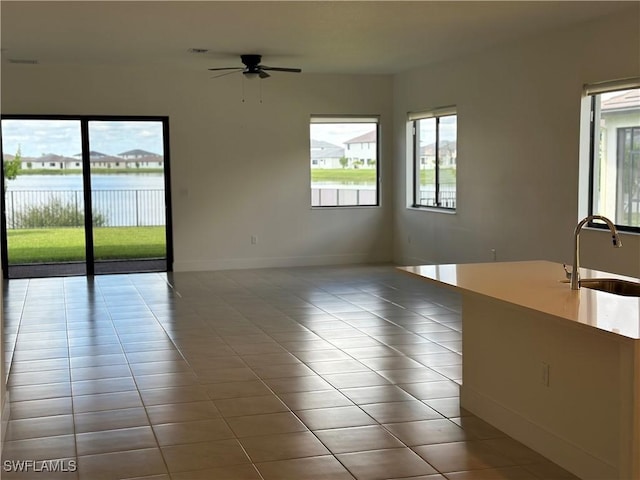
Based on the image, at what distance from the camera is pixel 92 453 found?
3.65 metres

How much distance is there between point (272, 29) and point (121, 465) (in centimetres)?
465

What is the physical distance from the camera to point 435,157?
9.84 meters

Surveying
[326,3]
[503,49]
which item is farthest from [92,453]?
[503,49]

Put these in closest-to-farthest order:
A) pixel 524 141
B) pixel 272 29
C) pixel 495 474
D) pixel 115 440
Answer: pixel 495 474
pixel 115 440
pixel 272 29
pixel 524 141

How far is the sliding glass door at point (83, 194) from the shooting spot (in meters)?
9.59

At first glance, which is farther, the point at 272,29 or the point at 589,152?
the point at 272,29

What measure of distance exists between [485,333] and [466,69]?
17.8 feet

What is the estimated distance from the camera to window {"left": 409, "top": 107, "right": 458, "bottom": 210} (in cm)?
941

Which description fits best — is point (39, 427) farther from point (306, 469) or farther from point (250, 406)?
point (306, 469)

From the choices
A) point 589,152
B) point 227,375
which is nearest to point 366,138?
point 589,152

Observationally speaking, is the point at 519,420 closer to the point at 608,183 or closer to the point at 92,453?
the point at 92,453

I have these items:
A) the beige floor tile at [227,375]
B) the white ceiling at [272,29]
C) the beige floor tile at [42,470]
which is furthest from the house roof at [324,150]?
the beige floor tile at [42,470]

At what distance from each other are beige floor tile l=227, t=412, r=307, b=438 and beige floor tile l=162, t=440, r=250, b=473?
17 cm

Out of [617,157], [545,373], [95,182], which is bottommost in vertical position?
[545,373]
